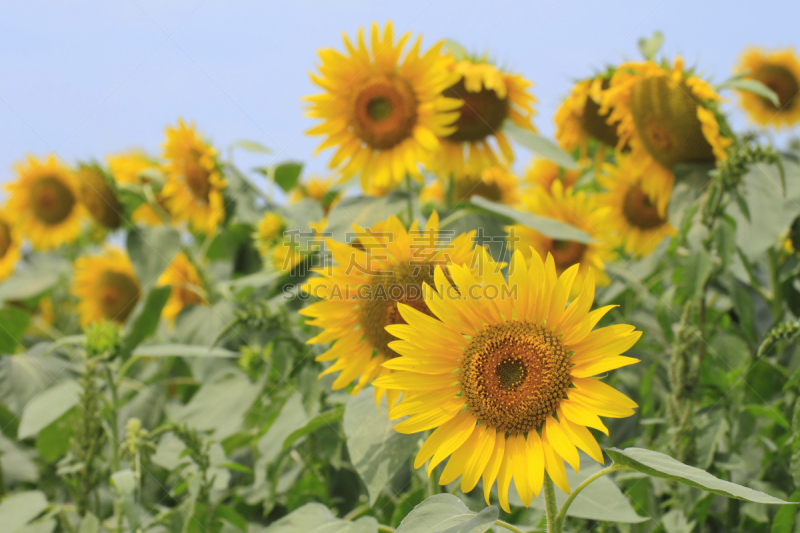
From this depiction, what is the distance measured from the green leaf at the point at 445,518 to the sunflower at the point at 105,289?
8.68ft

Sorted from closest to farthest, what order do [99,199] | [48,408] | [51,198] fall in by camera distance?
[48,408]
[99,199]
[51,198]

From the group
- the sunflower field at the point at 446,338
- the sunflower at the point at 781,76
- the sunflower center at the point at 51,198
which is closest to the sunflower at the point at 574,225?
the sunflower field at the point at 446,338

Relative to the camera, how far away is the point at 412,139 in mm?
2002

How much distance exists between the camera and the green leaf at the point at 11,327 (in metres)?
2.27

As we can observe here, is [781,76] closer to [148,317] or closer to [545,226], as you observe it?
[545,226]

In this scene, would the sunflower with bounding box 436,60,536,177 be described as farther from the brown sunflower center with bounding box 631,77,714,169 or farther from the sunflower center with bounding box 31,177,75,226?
the sunflower center with bounding box 31,177,75,226

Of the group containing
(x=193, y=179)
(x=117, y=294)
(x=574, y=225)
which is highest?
(x=574, y=225)

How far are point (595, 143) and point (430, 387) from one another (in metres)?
1.97

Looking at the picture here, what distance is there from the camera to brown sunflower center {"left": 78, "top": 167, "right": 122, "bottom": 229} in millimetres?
2891

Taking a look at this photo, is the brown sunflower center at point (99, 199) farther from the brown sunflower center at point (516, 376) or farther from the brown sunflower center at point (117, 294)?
the brown sunflower center at point (516, 376)

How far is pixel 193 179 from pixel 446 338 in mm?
2116

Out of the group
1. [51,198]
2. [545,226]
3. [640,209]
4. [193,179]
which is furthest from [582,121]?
[51,198]

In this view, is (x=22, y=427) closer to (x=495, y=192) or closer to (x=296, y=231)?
(x=296, y=231)

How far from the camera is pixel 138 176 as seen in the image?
3057 millimetres
